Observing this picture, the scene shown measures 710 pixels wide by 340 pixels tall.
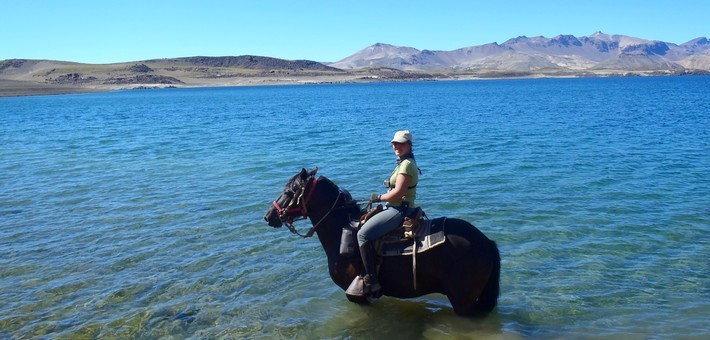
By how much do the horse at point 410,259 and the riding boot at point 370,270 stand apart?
129mm

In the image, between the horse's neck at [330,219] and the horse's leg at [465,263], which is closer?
the horse's leg at [465,263]

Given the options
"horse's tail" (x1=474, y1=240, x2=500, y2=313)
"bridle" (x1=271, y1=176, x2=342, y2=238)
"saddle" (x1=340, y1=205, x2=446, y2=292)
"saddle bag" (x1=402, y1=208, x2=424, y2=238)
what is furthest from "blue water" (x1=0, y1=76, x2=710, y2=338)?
"bridle" (x1=271, y1=176, x2=342, y2=238)

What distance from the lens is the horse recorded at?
7.33 m

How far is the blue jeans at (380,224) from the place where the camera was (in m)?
7.48

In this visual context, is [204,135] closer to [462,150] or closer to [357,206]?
[462,150]

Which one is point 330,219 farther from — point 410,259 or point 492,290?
point 492,290

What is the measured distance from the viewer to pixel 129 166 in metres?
23.3

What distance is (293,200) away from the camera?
7883 millimetres

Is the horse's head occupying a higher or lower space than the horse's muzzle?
higher

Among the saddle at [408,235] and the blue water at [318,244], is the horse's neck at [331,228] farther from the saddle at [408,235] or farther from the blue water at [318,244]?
the blue water at [318,244]

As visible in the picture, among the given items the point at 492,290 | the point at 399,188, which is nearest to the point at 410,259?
the point at 399,188

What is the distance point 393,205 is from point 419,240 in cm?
57

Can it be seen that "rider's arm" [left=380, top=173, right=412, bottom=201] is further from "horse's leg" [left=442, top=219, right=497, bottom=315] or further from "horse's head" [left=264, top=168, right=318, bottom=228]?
"horse's head" [left=264, top=168, right=318, bottom=228]

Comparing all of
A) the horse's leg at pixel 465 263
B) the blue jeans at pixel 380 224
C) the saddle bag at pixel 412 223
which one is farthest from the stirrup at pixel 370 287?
the horse's leg at pixel 465 263
